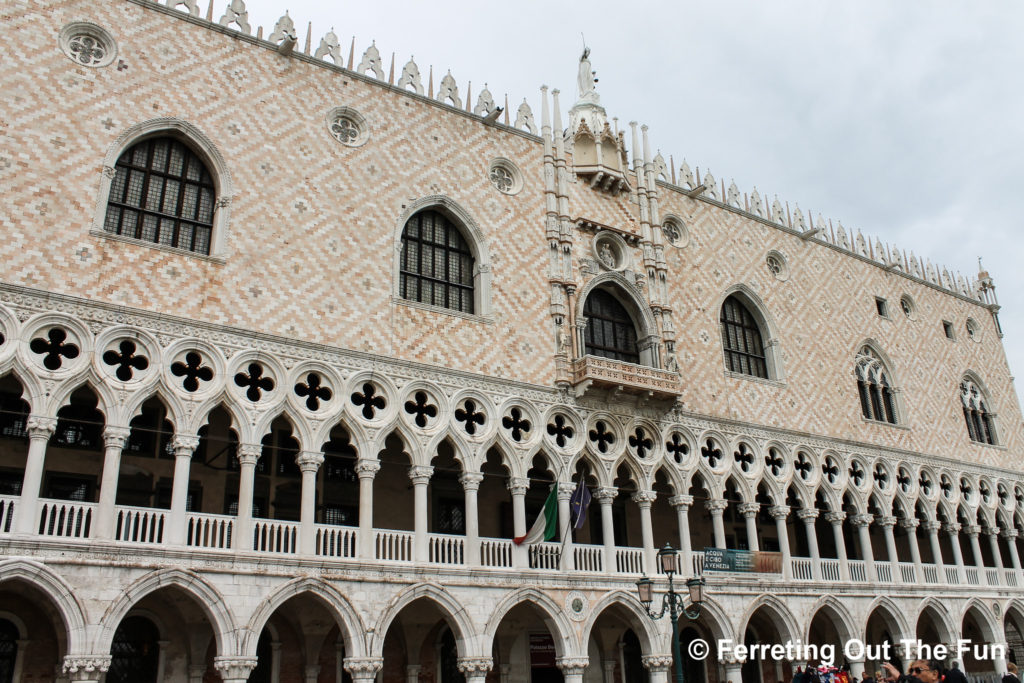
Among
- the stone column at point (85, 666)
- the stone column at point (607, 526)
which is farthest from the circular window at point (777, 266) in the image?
the stone column at point (85, 666)

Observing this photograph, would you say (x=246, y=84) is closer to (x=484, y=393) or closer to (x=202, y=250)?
(x=202, y=250)

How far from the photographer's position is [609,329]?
60.1 ft

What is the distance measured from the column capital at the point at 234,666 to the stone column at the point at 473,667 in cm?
325

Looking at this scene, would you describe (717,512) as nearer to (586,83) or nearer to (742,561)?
(742,561)

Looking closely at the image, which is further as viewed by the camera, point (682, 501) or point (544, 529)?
point (682, 501)

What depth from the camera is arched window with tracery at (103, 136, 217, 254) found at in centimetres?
1356

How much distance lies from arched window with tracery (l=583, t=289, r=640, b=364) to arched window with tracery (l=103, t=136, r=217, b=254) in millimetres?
7510

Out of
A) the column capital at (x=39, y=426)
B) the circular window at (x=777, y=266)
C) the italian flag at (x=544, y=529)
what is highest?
the circular window at (x=777, y=266)

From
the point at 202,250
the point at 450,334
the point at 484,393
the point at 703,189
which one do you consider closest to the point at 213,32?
the point at 202,250

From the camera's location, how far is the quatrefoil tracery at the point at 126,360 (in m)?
12.5

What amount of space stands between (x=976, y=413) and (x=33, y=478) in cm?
2333

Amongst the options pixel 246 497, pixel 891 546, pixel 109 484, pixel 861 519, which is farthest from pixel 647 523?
pixel 109 484

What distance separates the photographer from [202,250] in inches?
553

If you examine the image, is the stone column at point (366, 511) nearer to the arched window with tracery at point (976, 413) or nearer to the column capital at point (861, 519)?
the column capital at point (861, 519)
